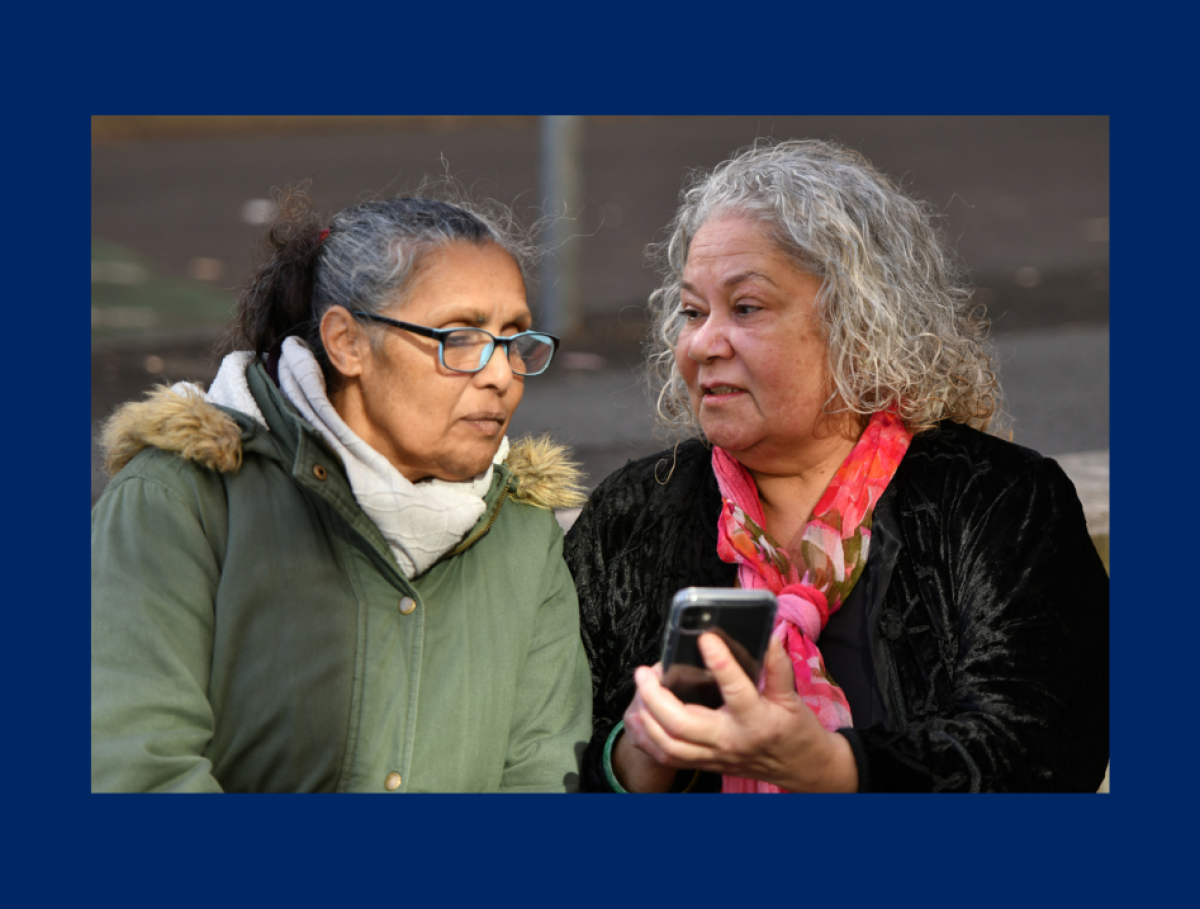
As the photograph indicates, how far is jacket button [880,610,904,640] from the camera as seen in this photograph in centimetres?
296

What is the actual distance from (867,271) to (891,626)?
88cm

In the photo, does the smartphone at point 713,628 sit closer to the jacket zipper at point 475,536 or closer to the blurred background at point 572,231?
the jacket zipper at point 475,536

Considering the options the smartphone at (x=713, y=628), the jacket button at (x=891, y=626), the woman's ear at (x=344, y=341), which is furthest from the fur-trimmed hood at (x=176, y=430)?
the jacket button at (x=891, y=626)

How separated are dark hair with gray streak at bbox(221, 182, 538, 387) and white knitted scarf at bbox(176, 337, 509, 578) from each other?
0.09 metres

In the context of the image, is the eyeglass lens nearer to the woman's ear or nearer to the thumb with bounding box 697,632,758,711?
the woman's ear

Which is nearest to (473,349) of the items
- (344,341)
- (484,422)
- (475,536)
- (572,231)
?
(484,422)

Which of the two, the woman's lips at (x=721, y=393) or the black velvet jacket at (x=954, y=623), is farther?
the woman's lips at (x=721, y=393)

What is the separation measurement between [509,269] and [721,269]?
0.59 metres

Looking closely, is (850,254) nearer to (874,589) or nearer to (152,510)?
(874,589)

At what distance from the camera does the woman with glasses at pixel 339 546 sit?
250 centimetres

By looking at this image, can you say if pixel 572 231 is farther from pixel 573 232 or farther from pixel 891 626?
pixel 891 626

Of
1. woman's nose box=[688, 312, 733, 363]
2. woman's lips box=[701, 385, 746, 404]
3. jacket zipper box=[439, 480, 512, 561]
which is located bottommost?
jacket zipper box=[439, 480, 512, 561]

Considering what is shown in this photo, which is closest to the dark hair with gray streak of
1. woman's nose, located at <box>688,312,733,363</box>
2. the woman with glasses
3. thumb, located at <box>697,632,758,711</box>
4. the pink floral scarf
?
the woman with glasses

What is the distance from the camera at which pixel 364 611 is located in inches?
105
